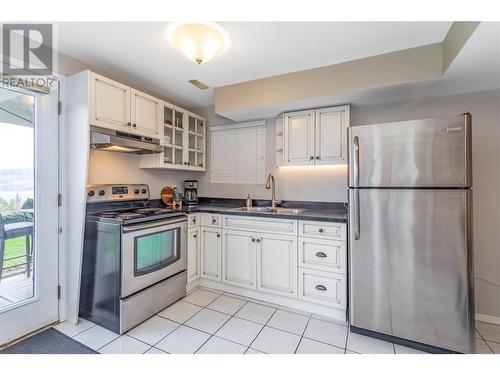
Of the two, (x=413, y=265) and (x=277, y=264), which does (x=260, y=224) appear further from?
(x=413, y=265)

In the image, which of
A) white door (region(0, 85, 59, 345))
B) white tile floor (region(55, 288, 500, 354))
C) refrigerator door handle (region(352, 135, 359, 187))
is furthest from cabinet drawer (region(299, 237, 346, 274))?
white door (region(0, 85, 59, 345))

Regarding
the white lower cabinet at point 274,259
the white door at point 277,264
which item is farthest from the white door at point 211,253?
the white door at point 277,264

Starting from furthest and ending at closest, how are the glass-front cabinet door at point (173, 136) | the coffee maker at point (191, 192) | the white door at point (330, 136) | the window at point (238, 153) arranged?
the coffee maker at point (191, 192)
the window at point (238, 153)
the glass-front cabinet door at point (173, 136)
the white door at point (330, 136)

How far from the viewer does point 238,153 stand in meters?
3.35

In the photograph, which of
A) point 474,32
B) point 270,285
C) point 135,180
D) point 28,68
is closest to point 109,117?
point 28,68

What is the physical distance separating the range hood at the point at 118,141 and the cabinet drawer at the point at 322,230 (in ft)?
5.62

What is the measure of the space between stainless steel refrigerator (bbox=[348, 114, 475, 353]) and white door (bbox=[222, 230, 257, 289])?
100 cm

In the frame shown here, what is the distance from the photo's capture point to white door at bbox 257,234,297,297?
236 centimetres

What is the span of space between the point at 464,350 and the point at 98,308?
2.78m

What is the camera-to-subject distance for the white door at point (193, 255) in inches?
106

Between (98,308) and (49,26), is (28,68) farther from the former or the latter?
(98,308)

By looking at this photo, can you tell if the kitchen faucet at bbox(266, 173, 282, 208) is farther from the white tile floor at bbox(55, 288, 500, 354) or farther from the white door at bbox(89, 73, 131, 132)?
the white door at bbox(89, 73, 131, 132)

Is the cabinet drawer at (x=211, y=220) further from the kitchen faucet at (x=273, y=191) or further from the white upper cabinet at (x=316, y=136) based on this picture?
the white upper cabinet at (x=316, y=136)

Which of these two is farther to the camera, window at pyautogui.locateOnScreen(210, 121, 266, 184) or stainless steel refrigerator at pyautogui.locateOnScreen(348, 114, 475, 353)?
window at pyautogui.locateOnScreen(210, 121, 266, 184)
